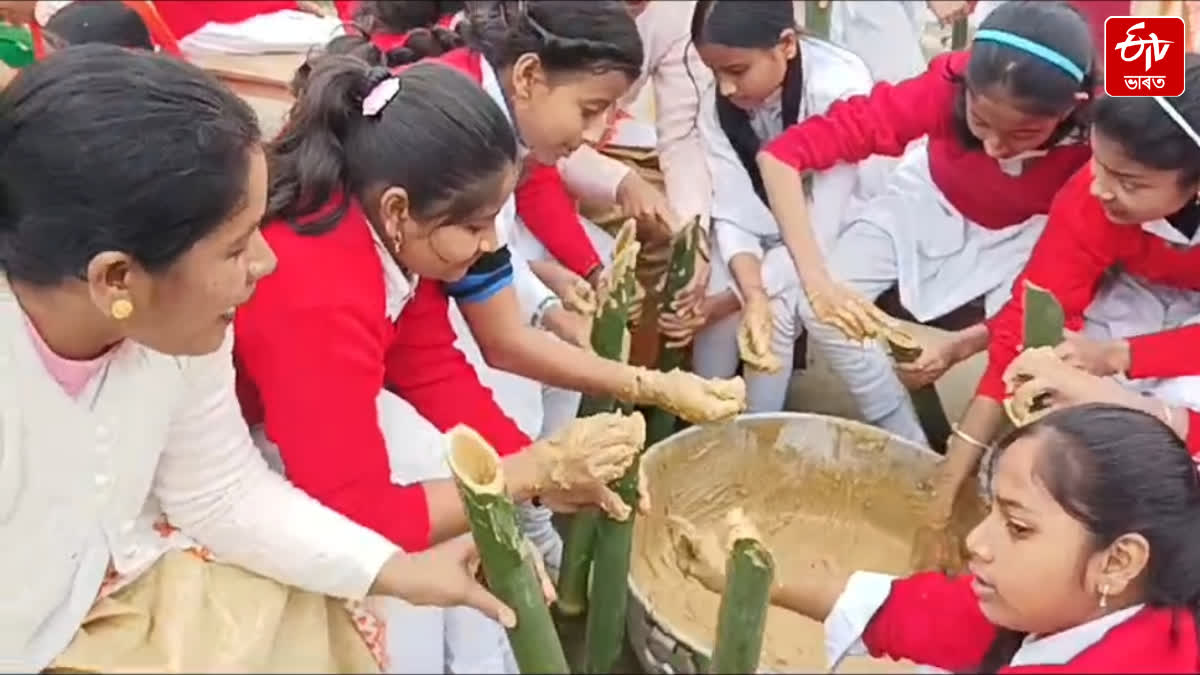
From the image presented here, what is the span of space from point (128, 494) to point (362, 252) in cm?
23

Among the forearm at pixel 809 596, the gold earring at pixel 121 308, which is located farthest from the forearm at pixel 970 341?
the gold earring at pixel 121 308

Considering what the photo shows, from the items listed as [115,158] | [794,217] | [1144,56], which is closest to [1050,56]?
[1144,56]

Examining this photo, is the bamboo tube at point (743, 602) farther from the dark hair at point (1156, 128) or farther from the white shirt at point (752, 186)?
the white shirt at point (752, 186)

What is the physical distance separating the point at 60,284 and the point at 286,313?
0.58 ft

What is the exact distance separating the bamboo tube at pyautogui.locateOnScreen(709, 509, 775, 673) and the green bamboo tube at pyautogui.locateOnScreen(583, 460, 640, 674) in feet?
0.45

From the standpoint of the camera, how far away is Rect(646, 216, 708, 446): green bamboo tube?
1.32 metres

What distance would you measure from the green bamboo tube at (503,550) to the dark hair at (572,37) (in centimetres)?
42

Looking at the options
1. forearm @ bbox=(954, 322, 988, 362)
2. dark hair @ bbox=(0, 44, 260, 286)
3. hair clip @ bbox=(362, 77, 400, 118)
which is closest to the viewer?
dark hair @ bbox=(0, 44, 260, 286)

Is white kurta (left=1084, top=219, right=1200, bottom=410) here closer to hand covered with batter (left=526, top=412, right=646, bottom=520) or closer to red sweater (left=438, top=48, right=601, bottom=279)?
hand covered with batter (left=526, top=412, right=646, bottom=520)

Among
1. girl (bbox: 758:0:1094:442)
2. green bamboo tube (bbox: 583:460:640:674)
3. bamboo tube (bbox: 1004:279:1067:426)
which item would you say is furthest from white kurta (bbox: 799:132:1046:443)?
green bamboo tube (bbox: 583:460:640:674)

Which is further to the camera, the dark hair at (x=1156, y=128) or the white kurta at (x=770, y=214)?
the white kurta at (x=770, y=214)

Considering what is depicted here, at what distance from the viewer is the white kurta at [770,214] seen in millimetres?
1337

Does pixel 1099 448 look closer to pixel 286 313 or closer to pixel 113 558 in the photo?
pixel 286 313

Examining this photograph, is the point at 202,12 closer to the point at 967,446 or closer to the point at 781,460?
the point at 781,460
